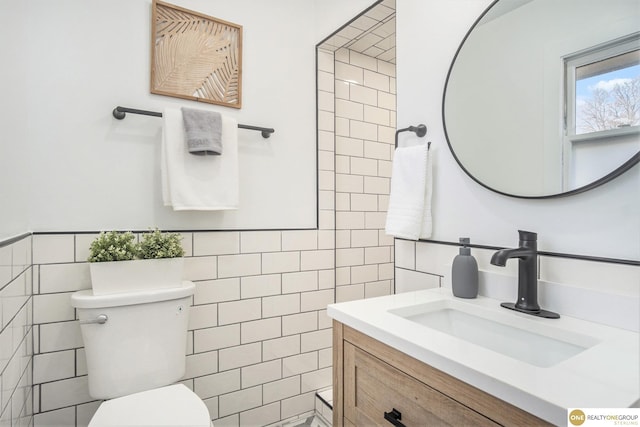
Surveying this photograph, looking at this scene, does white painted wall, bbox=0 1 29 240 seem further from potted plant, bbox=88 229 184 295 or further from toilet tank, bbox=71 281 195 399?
toilet tank, bbox=71 281 195 399

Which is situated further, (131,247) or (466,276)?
(131,247)

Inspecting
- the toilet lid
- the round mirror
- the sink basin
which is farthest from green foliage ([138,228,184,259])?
the round mirror

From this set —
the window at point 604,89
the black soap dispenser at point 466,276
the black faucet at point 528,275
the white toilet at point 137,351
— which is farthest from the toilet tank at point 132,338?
the window at point 604,89

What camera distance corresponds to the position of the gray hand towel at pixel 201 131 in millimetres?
1500

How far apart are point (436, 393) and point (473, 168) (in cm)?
76

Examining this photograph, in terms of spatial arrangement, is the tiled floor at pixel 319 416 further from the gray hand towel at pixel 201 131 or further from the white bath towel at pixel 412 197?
the gray hand towel at pixel 201 131

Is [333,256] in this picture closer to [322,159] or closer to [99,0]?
[322,159]

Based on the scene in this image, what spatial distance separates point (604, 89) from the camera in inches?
35.1

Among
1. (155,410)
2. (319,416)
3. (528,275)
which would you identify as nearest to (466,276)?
(528,275)

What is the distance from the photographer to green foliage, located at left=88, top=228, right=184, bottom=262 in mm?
1334

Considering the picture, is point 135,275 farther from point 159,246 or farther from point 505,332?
point 505,332

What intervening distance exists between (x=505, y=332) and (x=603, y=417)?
431mm

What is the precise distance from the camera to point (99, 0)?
147 centimetres

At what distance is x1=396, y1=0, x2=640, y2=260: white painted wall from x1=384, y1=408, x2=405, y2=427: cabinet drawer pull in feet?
2.03
